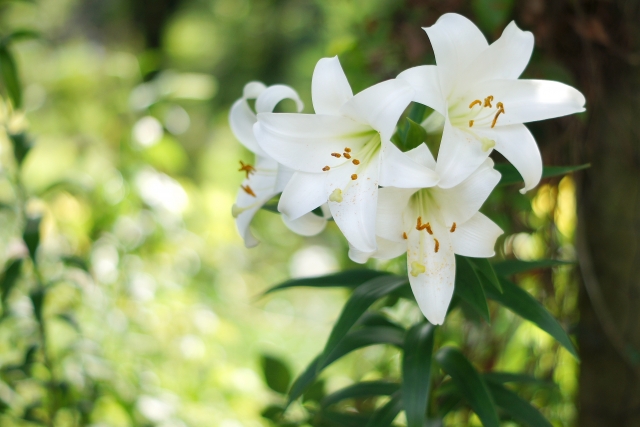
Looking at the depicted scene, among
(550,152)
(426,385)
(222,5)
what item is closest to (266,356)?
(426,385)

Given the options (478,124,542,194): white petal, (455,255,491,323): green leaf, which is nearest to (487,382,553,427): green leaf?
(455,255,491,323): green leaf

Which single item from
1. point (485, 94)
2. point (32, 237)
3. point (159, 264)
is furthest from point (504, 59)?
point (159, 264)

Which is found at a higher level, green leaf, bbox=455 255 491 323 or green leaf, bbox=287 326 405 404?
green leaf, bbox=455 255 491 323

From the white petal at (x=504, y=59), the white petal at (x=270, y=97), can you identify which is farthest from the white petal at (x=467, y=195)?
the white petal at (x=270, y=97)

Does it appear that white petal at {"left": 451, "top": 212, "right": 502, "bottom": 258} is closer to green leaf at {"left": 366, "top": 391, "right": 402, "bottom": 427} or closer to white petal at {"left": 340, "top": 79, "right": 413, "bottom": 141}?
white petal at {"left": 340, "top": 79, "right": 413, "bottom": 141}

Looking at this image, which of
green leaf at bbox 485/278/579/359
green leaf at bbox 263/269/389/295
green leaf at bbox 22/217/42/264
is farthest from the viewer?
green leaf at bbox 22/217/42/264

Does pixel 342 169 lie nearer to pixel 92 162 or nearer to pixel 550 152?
pixel 550 152

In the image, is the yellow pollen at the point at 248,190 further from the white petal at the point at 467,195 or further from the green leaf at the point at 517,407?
the green leaf at the point at 517,407
